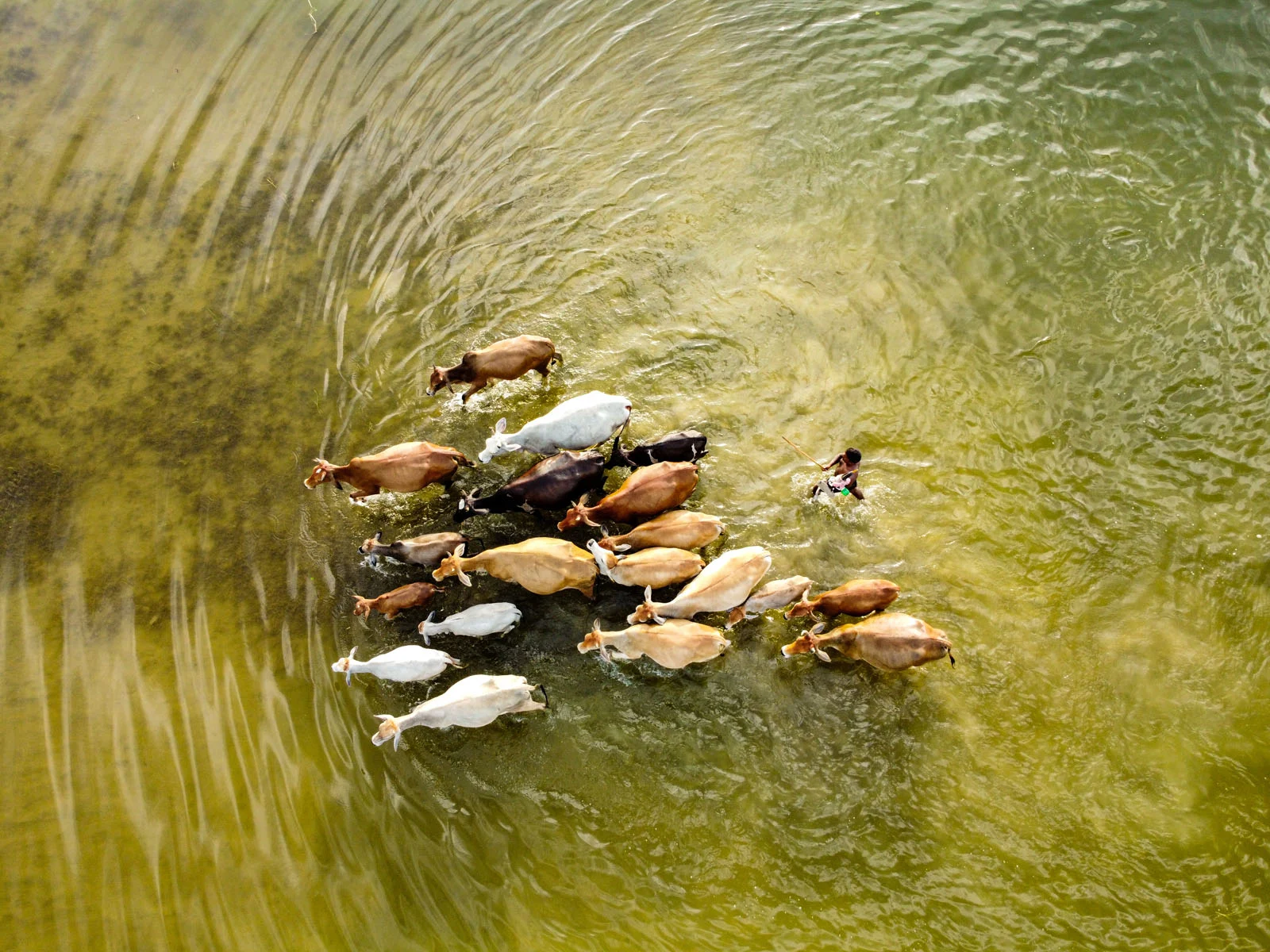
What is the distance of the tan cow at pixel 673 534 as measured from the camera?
628cm

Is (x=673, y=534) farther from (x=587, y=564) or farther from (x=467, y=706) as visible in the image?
(x=467, y=706)

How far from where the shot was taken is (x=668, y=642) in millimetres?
5871

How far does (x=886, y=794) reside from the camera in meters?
5.87

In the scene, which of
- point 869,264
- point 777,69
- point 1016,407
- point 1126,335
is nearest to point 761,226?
point 869,264

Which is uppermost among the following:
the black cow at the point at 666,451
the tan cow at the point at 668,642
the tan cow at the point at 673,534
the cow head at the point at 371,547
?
the black cow at the point at 666,451

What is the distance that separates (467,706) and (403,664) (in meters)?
0.61

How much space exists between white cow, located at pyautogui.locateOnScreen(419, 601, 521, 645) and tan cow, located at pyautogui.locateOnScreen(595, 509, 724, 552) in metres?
0.90

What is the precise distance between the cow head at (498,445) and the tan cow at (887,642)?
280cm

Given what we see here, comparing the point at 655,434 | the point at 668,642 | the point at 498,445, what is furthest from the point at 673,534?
the point at 498,445

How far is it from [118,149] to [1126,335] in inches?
401

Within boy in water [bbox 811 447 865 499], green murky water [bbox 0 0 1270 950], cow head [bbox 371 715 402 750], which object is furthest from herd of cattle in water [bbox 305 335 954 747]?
boy in water [bbox 811 447 865 499]

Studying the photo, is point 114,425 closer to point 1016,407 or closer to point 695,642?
point 695,642

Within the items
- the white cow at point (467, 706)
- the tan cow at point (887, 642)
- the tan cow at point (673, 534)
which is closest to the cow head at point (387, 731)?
the white cow at point (467, 706)

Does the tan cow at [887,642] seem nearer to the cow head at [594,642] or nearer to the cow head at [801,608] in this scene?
the cow head at [801,608]
